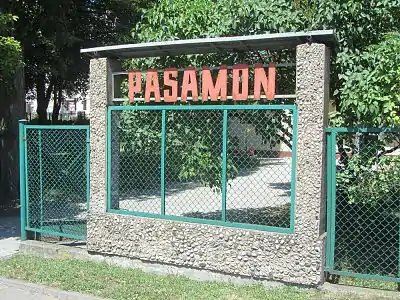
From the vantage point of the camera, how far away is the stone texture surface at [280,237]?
5.30 m

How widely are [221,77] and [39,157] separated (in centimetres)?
336

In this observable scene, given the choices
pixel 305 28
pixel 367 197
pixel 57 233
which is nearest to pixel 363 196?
pixel 367 197

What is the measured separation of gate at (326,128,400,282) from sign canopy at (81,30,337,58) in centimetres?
107

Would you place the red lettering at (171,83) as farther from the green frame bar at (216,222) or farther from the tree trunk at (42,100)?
the tree trunk at (42,100)

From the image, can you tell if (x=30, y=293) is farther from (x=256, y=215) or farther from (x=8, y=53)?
(x=256, y=215)

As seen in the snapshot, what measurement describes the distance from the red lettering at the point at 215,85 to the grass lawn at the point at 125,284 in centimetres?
227

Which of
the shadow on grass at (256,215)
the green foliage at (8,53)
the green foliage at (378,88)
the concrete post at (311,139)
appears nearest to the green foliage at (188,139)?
the shadow on grass at (256,215)

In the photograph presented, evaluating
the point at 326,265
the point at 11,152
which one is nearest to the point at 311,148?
the point at 326,265

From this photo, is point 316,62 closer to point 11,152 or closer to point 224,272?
point 224,272

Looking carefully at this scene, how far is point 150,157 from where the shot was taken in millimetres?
7188

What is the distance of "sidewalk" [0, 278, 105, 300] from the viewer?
5502 millimetres

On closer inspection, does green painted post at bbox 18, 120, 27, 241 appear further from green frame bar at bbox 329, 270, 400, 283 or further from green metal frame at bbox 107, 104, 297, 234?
green frame bar at bbox 329, 270, 400, 283

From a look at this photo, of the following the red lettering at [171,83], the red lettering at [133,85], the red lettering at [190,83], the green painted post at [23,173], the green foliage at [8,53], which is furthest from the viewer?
the green foliage at [8,53]

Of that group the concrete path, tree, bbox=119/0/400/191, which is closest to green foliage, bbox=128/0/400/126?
tree, bbox=119/0/400/191
